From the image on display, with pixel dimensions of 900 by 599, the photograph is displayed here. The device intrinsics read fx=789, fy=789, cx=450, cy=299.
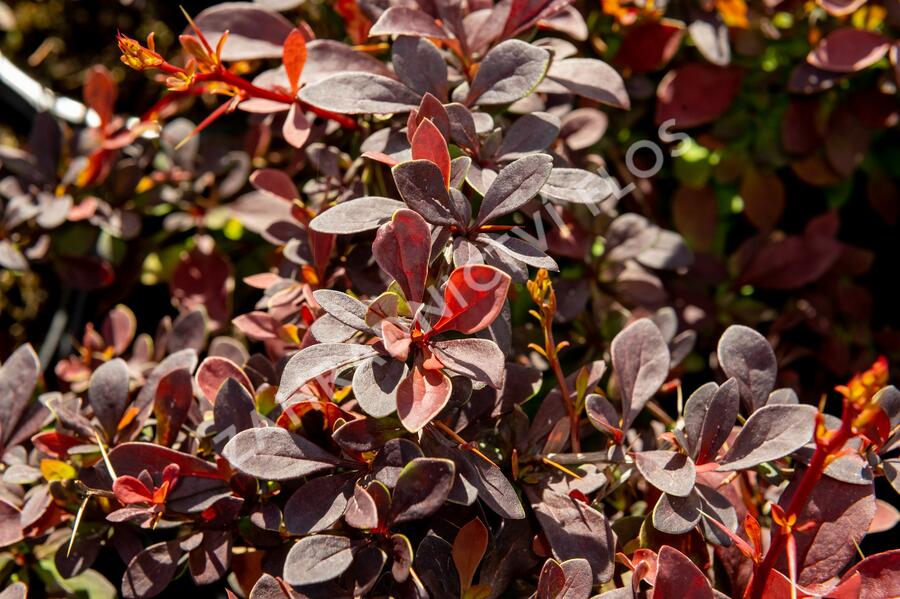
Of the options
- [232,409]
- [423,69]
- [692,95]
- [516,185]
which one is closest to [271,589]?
[232,409]

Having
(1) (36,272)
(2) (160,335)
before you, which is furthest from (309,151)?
(1) (36,272)

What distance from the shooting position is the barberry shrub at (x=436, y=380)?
2.25 ft

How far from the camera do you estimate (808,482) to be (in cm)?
60

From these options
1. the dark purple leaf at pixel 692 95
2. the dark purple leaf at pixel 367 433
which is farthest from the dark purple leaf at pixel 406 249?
the dark purple leaf at pixel 692 95

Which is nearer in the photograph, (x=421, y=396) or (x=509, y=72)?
(x=421, y=396)

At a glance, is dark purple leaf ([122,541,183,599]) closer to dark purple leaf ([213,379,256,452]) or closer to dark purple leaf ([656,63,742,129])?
dark purple leaf ([213,379,256,452])

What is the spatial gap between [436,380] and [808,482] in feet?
0.99

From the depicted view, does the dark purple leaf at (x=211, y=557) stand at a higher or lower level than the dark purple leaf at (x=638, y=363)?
lower

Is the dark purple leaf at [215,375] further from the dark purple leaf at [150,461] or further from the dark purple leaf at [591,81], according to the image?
the dark purple leaf at [591,81]

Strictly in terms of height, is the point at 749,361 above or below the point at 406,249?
below

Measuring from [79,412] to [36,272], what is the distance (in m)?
0.64

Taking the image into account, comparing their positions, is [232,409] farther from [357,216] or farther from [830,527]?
[830,527]

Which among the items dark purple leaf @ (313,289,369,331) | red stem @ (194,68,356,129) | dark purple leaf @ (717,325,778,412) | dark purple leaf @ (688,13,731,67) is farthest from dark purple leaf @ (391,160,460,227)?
dark purple leaf @ (688,13,731,67)

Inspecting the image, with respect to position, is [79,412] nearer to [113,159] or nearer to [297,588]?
[297,588]
